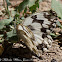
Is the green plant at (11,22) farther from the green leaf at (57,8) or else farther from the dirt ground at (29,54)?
the green leaf at (57,8)

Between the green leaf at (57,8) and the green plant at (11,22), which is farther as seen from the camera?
the green leaf at (57,8)

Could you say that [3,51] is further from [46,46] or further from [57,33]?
[57,33]

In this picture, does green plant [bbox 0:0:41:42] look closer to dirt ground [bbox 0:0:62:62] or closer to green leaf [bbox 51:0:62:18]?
dirt ground [bbox 0:0:62:62]

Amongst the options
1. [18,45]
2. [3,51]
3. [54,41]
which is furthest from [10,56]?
[54,41]

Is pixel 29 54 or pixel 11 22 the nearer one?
pixel 29 54

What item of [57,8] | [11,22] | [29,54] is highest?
[57,8]

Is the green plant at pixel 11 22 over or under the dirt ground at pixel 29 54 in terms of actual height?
over

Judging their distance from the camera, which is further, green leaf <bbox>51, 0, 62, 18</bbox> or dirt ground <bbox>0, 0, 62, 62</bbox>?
green leaf <bbox>51, 0, 62, 18</bbox>

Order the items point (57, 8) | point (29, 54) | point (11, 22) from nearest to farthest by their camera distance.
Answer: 1. point (29, 54)
2. point (57, 8)
3. point (11, 22)

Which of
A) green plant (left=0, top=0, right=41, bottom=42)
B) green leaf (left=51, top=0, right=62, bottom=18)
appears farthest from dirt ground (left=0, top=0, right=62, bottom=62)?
green leaf (left=51, top=0, right=62, bottom=18)

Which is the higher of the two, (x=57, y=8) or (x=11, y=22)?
(x=57, y=8)

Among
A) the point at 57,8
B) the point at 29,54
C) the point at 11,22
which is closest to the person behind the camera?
the point at 29,54

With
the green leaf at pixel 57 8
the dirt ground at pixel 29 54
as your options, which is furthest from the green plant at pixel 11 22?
the green leaf at pixel 57 8
